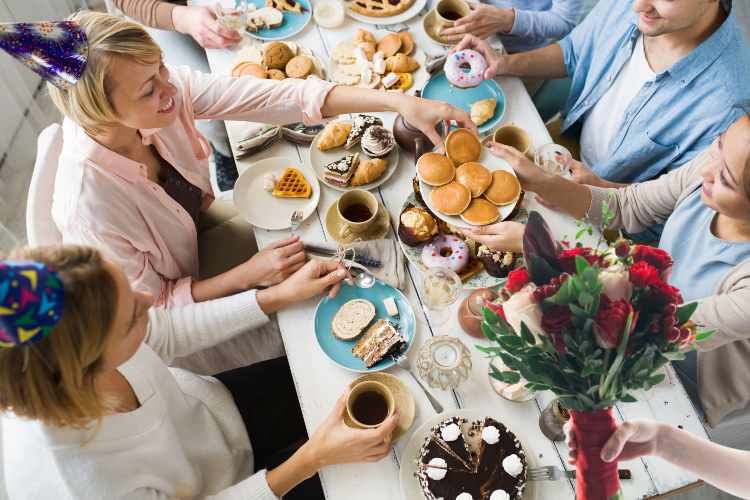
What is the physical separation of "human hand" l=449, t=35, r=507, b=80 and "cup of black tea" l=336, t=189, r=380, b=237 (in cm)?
63

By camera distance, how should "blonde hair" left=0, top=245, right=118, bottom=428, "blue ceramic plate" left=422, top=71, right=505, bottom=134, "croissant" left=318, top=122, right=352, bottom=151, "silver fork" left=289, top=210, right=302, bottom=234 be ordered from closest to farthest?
"blonde hair" left=0, top=245, right=118, bottom=428 → "silver fork" left=289, top=210, right=302, bottom=234 → "croissant" left=318, top=122, right=352, bottom=151 → "blue ceramic plate" left=422, top=71, right=505, bottom=134

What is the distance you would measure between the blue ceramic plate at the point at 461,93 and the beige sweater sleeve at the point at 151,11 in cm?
108

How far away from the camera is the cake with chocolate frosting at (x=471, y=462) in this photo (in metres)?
1.25

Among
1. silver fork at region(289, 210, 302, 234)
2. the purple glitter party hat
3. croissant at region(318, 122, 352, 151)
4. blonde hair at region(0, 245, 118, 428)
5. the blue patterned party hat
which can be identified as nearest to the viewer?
the blue patterned party hat

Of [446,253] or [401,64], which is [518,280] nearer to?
[446,253]

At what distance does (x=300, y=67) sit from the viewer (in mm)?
1925

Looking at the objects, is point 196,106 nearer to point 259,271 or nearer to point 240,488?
point 259,271

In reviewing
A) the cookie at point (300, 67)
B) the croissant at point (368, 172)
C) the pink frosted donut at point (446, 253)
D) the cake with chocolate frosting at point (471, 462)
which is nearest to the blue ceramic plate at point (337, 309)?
the pink frosted donut at point (446, 253)

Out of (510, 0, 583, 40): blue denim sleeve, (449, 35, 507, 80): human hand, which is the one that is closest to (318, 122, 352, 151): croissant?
(449, 35, 507, 80): human hand

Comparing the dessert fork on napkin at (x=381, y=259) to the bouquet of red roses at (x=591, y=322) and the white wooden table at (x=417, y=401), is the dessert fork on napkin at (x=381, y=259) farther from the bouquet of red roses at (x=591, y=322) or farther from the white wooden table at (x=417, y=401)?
the bouquet of red roses at (x=591, y=322)

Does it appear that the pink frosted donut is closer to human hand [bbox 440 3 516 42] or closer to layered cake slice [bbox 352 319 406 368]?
layered cake slice [bbox 352 319 406 368]

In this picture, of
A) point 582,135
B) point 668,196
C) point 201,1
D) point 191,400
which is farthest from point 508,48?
point 191,400

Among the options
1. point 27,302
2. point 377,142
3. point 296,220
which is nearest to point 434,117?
point 377,142

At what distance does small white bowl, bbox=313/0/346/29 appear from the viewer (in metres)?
2.05
